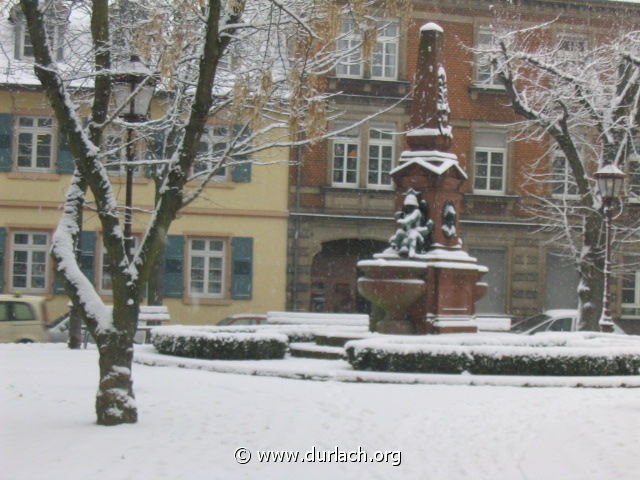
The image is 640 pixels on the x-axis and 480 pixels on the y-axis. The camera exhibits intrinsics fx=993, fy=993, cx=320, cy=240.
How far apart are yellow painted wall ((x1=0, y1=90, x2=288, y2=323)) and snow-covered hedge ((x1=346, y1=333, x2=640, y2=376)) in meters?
13.9

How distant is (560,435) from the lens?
9039 millimetres

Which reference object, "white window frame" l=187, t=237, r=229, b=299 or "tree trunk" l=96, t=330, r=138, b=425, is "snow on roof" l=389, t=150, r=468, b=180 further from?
"white window frame" l=187, t=237, r=229, b=299

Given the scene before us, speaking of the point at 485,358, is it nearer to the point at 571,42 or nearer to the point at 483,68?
the point at 571,42

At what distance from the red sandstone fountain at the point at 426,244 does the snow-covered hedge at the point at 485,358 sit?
4.23ft

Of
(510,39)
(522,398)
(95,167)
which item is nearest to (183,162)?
(95,167)

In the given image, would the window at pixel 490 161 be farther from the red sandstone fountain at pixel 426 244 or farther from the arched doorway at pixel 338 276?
the red sandstone fountain at pixel 426 244

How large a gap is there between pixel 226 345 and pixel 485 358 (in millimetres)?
4031

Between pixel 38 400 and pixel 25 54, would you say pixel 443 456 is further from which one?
pixel 25 54

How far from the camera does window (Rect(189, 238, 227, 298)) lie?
27.8 m

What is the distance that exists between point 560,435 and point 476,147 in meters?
21.3

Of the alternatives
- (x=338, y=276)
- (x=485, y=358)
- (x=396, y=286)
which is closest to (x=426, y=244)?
(x=396, y=286)

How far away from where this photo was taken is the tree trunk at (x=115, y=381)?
837cm

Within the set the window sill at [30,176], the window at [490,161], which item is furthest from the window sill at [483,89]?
the window sill at [30,176]

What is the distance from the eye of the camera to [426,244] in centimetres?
1583
